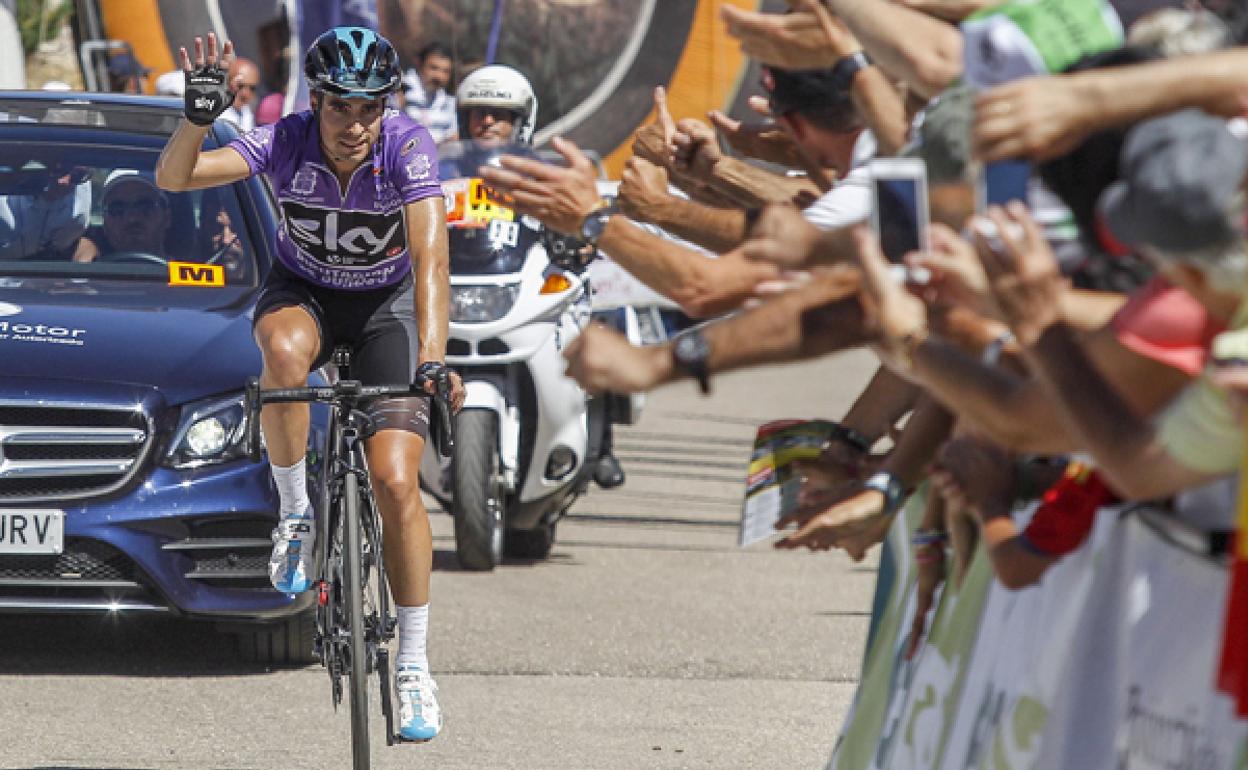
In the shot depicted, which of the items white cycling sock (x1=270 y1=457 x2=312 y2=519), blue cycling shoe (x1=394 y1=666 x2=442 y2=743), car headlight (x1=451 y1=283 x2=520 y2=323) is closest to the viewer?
blue cycling shoe (x1=394 y1=666 x2=442 y2=743)

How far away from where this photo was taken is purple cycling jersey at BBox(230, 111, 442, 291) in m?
6.98

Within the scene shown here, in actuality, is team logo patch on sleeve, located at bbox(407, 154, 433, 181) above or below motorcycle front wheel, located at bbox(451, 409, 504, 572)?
above

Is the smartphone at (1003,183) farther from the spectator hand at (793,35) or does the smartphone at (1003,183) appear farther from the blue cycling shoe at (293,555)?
the blue cycling shoe at (293,555)

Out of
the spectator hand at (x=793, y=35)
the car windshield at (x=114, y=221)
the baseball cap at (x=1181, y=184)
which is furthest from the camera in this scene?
the car windshield at (x=114, y=221)

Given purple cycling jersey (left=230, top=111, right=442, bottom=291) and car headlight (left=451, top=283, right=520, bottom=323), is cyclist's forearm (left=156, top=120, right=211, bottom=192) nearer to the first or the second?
purple cycling jersey (left=230, top=111, right=442, bottom=291)

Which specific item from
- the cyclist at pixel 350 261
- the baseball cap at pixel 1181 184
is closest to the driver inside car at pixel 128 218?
the cyclist at pixel 350 261

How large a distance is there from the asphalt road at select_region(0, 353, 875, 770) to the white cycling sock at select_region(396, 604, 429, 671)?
1.36 feet

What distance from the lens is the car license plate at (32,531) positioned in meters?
7.56

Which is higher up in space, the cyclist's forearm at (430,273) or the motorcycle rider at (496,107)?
the cyclist's forearm at (430,273)

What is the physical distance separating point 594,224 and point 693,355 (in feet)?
3.69

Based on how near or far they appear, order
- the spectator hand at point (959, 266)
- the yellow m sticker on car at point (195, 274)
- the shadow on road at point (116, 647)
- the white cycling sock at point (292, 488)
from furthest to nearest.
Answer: the yellow m sticker on car at point (195, 274), the shadow on road at point (116, 647), the white cycling sock at point (292, 488), the spectator hand at point (959, 266)

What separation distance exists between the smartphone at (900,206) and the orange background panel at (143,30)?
16.4 m

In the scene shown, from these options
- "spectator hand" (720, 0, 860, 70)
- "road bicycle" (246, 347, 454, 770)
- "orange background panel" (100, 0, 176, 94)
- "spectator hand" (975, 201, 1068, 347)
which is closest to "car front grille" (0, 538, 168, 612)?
"road bicycle" (246, 347, 454, 770)

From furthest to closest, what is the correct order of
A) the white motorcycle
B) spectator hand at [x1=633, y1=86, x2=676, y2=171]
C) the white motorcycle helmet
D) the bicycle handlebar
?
the white motorcycle helmet < the white motorcycle < the bicycle handlebar < spectator hand at [x1=633, y1=86, x2=676, y2=171]
